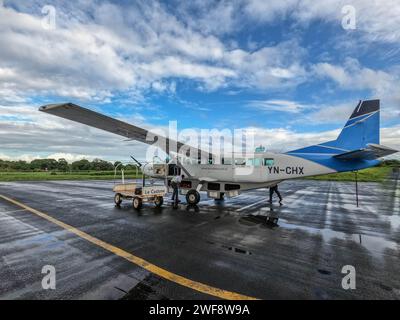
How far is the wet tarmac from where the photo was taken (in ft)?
11.8

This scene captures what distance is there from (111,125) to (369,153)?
1150cm

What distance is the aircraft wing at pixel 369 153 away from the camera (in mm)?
9207

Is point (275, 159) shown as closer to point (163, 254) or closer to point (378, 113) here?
point (378, 113)

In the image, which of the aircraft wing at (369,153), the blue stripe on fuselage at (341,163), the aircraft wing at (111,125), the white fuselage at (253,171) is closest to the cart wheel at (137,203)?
the white fuselage at (253,171)

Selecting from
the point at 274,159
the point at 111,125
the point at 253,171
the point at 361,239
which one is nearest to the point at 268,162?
the point at 274,159

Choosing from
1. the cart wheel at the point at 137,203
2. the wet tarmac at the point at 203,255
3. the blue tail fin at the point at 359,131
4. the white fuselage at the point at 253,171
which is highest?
the blue tail fin at the point at 359,131

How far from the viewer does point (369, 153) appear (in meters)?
9.87

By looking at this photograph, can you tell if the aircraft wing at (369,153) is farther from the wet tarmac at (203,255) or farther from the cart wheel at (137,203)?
the cart wheel at (137,203)

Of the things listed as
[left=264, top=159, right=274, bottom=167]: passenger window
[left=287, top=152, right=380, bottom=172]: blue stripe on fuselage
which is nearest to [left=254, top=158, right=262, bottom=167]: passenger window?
[left=264, top=159, right=274, bottom=167]: passenger window

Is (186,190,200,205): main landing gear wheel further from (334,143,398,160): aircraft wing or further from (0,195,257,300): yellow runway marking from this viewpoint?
(334,143,398,160): aircraft wing

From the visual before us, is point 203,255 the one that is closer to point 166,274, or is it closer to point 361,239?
point 166,274

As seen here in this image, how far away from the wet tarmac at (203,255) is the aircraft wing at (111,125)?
A: 12.9 ft

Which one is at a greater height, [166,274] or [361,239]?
[166,274]
